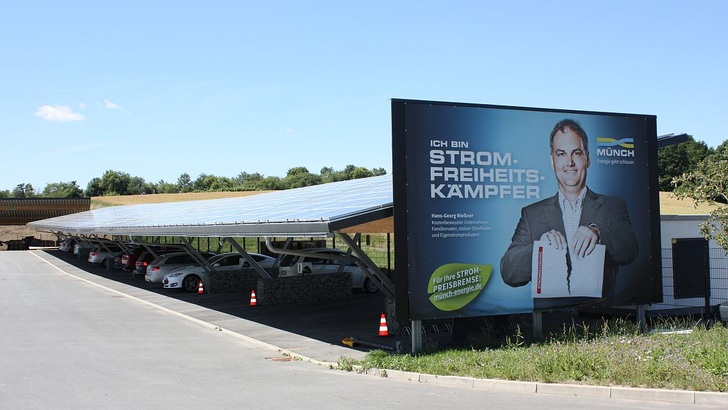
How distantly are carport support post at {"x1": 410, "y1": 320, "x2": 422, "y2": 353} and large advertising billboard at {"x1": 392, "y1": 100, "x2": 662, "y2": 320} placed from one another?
0.21 meters

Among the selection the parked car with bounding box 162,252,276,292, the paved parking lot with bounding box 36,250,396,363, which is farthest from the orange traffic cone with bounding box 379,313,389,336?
the parked car with bounding box 162,252,276,292

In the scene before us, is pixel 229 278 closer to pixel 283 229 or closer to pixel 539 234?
pixel 283 229

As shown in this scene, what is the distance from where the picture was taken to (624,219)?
15820 millimetres

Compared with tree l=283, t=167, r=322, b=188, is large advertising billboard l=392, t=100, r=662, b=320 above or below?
below

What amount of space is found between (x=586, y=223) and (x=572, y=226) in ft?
1.26

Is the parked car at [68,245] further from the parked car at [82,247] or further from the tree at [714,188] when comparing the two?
the tree at [714,188]

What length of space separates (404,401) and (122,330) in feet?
34.6

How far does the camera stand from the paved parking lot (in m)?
15.2

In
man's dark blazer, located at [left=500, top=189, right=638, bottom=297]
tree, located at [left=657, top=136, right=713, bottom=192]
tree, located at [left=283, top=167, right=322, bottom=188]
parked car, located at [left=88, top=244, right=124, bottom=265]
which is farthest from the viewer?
tree, located at [left=283, top=167, right=322, bottom=188]

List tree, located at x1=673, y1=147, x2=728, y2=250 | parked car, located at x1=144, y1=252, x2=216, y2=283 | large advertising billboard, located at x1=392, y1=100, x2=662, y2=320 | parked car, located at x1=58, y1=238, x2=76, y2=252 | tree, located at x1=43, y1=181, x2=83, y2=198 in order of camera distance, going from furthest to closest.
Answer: tree, located at x1=43, y1=181, x2=83, y2=198
parked car, located at x1=58, y1=238, x2=76, y2=252
parked car, located at x1=144, y1=252, x2=216, y2=283
large advertising billboard, located at x1=392, y1=100, x2=662, y2=320
tree, located at x1=673, y1=147, x2=728, y2=250

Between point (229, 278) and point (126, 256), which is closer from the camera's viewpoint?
point (229, 278)

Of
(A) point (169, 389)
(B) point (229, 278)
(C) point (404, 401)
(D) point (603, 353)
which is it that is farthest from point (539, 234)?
(B) point (229, 278)

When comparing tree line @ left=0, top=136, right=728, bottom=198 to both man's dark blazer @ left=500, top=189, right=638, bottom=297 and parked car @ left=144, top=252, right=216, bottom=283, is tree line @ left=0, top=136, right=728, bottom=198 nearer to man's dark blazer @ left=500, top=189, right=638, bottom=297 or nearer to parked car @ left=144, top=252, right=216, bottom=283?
parked car @ left=144, top=252, right=216, bottom=283

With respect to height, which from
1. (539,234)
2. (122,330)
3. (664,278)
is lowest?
(122,330)
